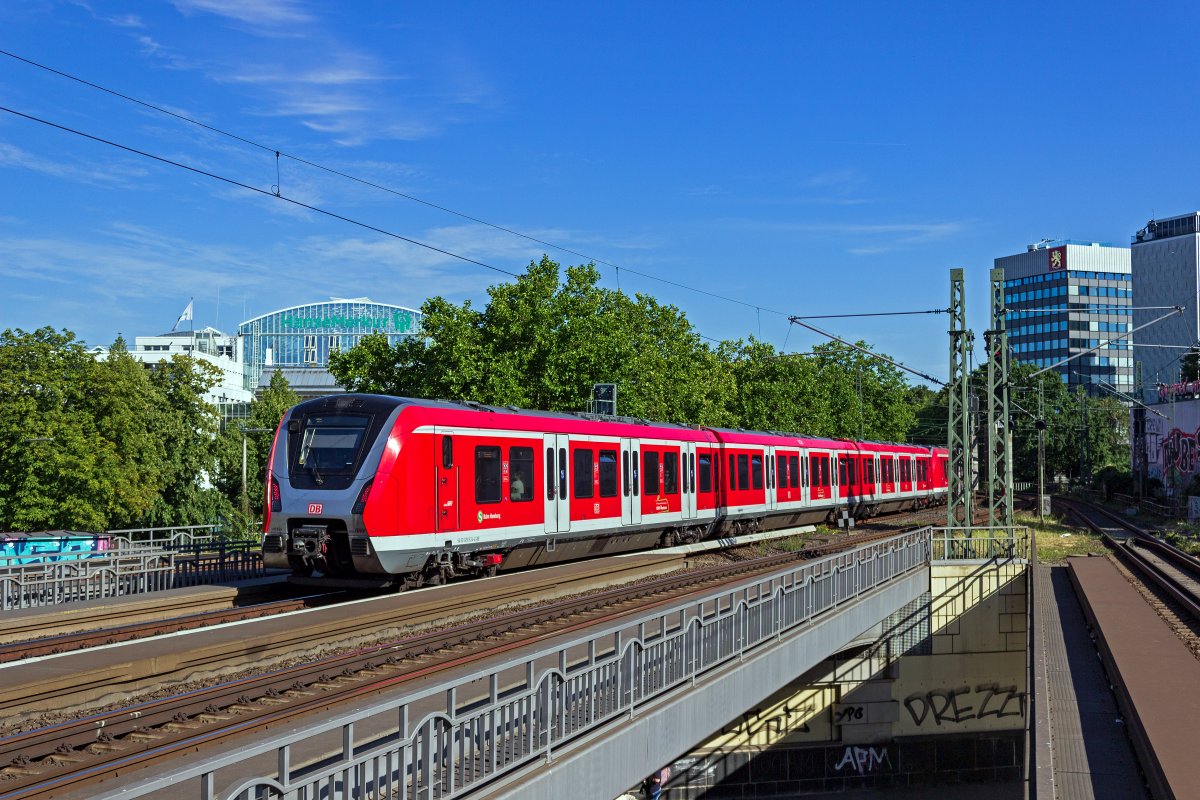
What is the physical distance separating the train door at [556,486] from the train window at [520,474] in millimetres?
658

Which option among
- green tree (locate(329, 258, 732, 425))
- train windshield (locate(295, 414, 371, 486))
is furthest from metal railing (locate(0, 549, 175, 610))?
green tree (locate(329, 258, 732, 425))

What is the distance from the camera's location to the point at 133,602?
694 inches

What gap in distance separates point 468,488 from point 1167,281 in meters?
154

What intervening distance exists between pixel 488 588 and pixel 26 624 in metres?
6.96

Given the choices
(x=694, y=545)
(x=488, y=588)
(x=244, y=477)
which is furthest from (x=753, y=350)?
(x=488, y=588)

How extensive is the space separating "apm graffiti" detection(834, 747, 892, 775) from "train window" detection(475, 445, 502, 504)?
14.8 m

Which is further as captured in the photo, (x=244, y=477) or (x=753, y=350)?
(x=753, y=350)

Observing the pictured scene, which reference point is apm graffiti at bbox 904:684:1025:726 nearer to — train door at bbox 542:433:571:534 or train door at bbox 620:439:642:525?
train door at bbox 620:439:642:525

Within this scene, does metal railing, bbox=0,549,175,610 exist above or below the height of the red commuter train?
below

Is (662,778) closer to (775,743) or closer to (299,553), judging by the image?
(775,743)

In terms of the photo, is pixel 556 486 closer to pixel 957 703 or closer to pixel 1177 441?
pixel 957 703

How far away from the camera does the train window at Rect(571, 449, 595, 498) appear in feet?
78.9

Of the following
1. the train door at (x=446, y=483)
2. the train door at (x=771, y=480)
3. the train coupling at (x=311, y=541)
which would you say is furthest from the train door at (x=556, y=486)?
the train door at (x=771, y=480)

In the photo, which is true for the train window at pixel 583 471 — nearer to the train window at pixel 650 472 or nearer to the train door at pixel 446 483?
the train window at pixel 650 472
